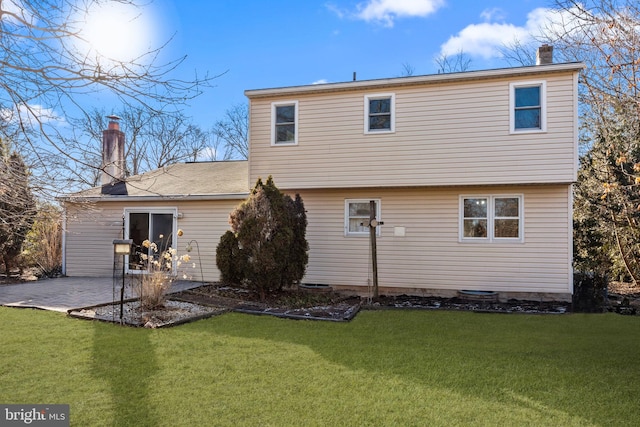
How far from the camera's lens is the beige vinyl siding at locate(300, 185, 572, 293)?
9250 mm

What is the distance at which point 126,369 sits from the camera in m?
4.38

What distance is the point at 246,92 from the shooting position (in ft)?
35.0

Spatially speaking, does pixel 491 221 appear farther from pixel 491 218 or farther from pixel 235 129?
pixel 235 129

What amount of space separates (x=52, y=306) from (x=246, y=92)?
6.56 meters

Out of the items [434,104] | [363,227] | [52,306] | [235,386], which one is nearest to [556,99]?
[434,104]

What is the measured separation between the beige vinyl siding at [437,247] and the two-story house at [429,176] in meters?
0.02

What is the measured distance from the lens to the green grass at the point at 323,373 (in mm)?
3418

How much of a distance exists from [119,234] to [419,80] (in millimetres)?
9415

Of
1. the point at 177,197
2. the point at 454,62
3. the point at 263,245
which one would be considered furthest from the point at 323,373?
the point at 454,62

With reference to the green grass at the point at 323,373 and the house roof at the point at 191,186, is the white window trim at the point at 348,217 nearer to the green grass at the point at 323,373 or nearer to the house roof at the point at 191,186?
the house roof at the point at 191,186

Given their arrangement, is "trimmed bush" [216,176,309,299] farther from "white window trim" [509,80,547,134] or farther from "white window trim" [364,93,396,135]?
"white window trim" [509,80,547,134]

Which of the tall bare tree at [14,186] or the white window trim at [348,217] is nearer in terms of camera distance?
the tall bare tree at [14,186]

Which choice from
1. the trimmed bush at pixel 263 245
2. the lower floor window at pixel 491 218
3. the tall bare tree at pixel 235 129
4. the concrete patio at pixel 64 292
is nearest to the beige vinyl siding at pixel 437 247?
the lower floor window at pixel 491 218

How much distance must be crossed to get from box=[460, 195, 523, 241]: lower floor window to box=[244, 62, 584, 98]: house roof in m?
2.76
